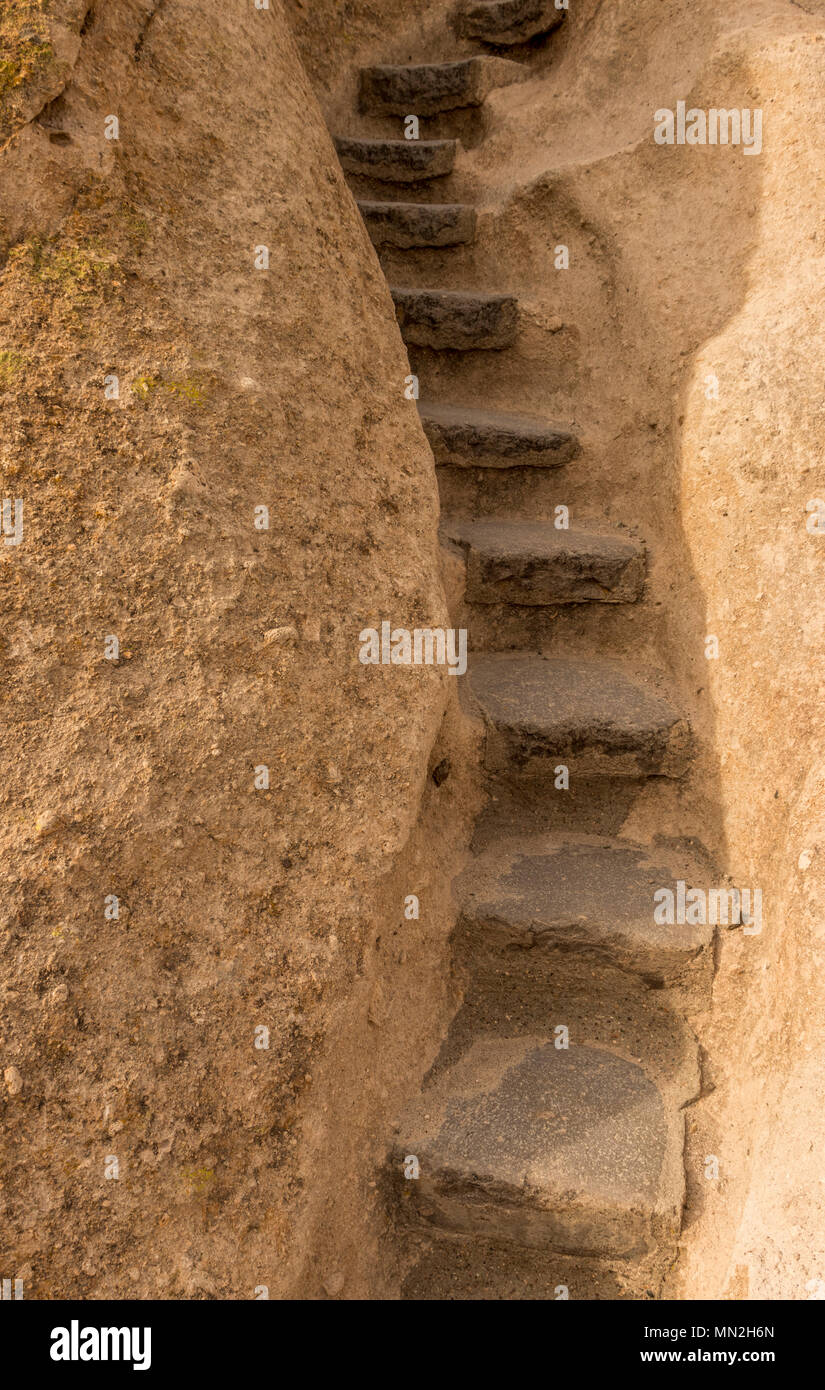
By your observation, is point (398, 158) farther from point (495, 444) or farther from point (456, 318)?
point (495, 444)

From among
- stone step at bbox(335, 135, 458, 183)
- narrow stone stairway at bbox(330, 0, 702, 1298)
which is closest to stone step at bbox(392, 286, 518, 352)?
narrow stone stairway at bbox(330, 0, 702, 1298)

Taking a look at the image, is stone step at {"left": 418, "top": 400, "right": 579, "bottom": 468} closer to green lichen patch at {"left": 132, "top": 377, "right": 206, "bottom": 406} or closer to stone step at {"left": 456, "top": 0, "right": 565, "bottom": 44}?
green lichen patch at {"left": 132, "top": 377, "right": 206, "bottom": 406}

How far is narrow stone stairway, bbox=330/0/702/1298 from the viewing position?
2059mm

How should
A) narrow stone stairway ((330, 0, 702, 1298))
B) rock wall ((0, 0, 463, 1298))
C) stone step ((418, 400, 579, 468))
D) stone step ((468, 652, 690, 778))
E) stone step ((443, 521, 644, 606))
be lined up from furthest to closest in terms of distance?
stone step ((418, 400, 579, 468)) < stone step ((443, 521, 644, 606)) < stone step ((468, 652, 690, 778)) < narrow stone stairway ((330, 0, 702, 1298)) < rock wall ((0, 0, 463, 1298))

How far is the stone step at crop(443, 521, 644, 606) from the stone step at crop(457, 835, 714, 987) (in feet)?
2.39

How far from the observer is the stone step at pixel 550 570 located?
2734 mm

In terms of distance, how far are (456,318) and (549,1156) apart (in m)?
2.50

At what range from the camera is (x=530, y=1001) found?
238 centimetres

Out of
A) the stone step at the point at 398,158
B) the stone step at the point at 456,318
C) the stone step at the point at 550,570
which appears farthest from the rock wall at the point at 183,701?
the stone step at the point at 398,158

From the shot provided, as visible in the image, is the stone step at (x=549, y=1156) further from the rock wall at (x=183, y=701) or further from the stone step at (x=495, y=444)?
the stone step at (x=495, y=444)

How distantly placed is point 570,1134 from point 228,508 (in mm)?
1553
